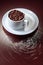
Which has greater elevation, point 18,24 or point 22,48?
point 18,24

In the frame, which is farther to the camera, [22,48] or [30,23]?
[30,23]

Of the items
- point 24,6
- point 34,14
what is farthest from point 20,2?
point 34,14

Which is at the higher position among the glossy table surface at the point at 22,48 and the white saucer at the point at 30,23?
the white saucer at the point at 30,23

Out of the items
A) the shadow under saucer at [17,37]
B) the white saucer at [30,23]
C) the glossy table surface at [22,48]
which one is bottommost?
the glossy table surface at [22,48]

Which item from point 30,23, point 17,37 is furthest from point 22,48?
point 30,23

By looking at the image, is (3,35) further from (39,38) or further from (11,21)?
(39,38)

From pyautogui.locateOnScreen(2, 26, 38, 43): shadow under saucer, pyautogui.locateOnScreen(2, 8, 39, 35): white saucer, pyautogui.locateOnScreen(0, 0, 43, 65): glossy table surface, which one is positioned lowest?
pyautogui.locateOnScreen(0, 0, 43, 65): glossy table surface

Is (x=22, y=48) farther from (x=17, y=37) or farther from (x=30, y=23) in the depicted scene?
(x=30, y=23)

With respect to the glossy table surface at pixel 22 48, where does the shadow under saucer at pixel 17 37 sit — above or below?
above

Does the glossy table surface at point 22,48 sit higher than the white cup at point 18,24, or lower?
lower

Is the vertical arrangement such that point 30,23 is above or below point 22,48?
above

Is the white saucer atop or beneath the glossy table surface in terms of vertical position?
atop

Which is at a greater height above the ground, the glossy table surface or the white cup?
the white cup
